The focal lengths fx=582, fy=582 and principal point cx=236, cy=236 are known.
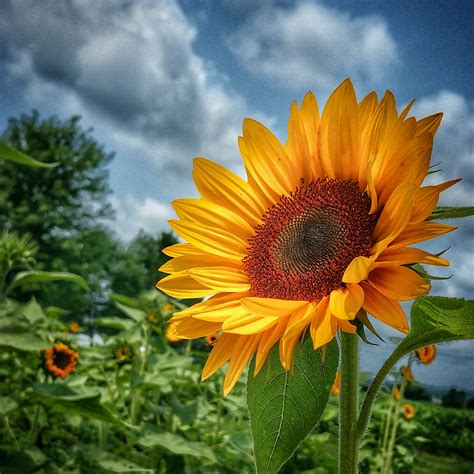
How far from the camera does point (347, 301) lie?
54 centimetres

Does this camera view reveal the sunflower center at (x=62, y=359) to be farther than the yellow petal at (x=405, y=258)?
Yes

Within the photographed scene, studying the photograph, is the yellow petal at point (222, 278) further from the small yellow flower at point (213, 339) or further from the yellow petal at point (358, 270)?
the yellow petal at point (358, 270)

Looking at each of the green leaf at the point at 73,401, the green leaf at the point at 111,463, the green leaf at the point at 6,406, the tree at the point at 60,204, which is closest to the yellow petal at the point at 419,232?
the green leaf at the point at 73,401

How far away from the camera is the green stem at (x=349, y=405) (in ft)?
1.87

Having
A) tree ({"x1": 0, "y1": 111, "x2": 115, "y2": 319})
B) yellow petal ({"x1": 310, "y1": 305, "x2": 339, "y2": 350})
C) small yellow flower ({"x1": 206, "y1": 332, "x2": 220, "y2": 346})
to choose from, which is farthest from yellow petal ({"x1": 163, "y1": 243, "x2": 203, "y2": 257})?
tree ({"x1": 0, "y1": 111, "x2": 115, "y2": 319})

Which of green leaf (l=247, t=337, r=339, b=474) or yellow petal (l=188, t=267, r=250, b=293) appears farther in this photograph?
yellow petal (l=188, t=267, r=250, b=293)

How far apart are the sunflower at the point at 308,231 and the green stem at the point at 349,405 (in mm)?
40

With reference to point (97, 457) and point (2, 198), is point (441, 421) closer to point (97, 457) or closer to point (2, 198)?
point (97, 457)

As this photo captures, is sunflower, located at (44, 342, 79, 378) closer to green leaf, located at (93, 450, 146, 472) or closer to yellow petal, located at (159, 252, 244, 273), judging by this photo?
green leaf, located at (93, 450, 146, 472)

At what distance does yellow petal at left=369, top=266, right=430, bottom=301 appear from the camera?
52 cm

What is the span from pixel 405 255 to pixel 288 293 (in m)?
0.18

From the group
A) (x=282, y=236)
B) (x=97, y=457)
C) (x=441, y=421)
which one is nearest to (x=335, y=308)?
(x=282, y=236)

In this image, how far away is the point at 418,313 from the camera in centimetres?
60

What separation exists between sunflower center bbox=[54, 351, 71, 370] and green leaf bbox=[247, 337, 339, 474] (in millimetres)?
1648
